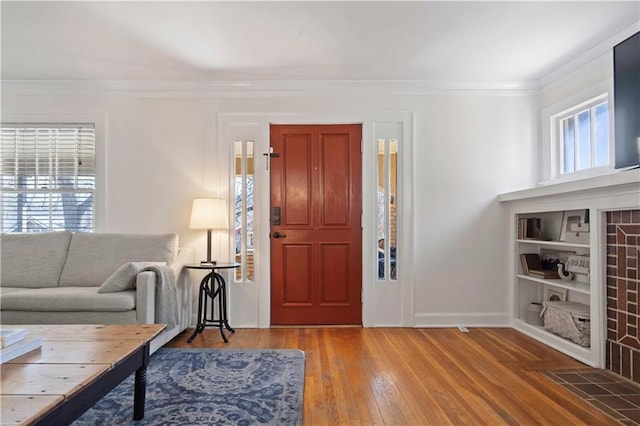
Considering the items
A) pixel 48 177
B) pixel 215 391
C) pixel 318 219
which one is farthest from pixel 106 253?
pixel 318 219

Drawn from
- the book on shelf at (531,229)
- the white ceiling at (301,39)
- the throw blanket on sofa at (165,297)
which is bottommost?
the throw blanket on sofa at (165,297)

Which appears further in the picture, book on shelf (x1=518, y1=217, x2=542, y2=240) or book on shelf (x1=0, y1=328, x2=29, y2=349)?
book on shelf (x1=518, y1=217, x2=542, y2=240)

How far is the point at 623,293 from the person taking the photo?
2559 mm

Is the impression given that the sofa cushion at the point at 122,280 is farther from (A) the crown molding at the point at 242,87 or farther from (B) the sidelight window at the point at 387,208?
(B) the sidelight window at the point at 387,208

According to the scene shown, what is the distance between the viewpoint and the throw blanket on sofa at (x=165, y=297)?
2.88m

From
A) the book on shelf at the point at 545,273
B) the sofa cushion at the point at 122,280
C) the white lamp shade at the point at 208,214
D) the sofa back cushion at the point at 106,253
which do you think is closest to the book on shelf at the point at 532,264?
the book on shelf at the point at 545,273

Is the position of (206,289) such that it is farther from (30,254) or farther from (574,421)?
(574,421)

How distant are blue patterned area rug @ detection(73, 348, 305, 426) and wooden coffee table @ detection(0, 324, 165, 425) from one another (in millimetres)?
203

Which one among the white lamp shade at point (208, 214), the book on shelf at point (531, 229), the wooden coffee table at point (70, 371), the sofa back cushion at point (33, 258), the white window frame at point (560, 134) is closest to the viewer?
the wooden coffee table at point (70, 371)

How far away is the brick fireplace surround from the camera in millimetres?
2458

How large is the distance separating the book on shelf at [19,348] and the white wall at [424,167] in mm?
2143

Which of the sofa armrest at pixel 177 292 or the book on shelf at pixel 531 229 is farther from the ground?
the book on shelf at pixel 531 229

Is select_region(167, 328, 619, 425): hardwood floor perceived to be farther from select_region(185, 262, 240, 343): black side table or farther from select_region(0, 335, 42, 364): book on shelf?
select_region(0, 335, 42, 364): book on shelf

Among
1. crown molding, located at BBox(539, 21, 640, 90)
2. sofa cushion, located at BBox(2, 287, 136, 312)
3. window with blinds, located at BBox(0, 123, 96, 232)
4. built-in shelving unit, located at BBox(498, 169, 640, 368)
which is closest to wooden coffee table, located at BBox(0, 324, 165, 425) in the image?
sofa cushion, located at BBox(2, 287, 136, 312)
